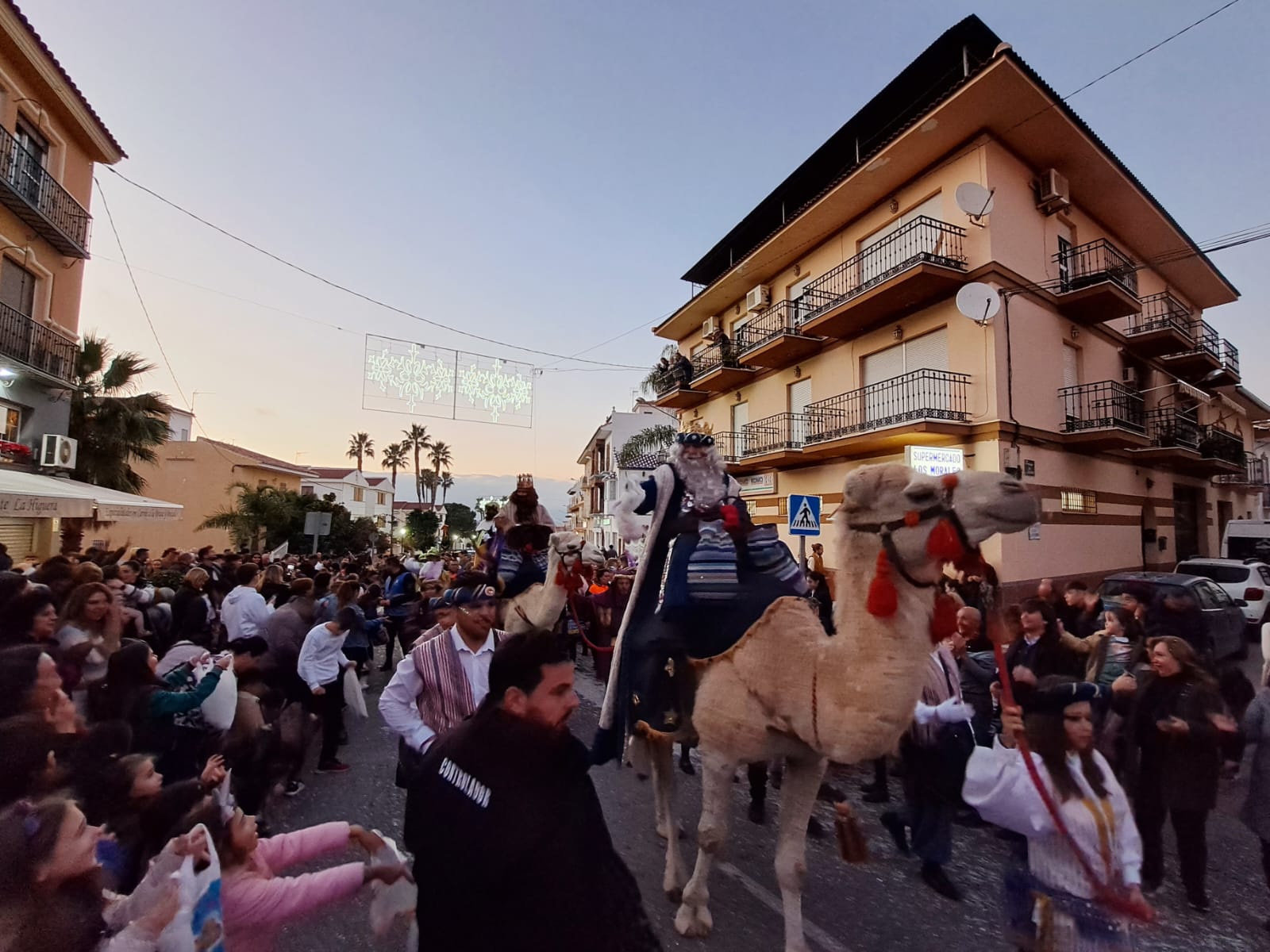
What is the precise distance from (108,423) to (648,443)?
20.8 meters

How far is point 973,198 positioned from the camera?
502 inches

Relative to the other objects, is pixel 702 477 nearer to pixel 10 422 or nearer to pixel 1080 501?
pixel 1080 501

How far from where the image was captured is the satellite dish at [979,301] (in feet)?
40.3

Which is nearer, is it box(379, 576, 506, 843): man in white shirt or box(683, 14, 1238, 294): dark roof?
box(379, 576, 506, 843): man in white shirt

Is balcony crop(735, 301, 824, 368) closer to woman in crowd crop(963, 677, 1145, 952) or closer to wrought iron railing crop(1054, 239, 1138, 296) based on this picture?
wrought iron railing crop(1054, 239, 1138, 296)

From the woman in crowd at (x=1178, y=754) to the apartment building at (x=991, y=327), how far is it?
23.2 feet

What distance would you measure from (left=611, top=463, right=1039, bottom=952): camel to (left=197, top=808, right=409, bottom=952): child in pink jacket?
1.55 meters

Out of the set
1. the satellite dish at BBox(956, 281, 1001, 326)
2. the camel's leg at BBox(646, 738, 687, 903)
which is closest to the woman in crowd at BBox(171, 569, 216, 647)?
the camel's leg at BBox(646, 738, 687, 903)

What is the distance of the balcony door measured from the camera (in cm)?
1402

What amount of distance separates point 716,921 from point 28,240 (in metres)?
18.3

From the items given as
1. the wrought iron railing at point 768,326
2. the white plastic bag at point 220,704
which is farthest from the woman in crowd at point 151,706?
the wrought iron railing at point 768,326

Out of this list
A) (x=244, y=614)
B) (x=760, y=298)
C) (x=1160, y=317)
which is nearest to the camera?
(x=244, y=614)

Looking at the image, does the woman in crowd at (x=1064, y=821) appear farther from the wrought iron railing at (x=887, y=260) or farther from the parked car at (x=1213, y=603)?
the wrought iron railing at (x=887, y=260)

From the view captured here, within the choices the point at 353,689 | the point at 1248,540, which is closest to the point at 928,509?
the point at 353,689
